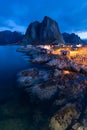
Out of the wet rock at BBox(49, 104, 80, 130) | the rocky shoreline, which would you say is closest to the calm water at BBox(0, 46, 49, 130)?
the wet rock at BBox(49, 104, 80, 130)

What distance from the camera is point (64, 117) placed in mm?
25250

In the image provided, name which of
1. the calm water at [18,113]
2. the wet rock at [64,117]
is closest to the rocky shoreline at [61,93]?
the wet rock at [64,117]

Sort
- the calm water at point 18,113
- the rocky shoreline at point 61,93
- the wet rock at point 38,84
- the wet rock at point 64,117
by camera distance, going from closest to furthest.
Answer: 1. the wet rock at point 64,117
2. the calm water at point 18,113
3. the rocky shoreline at point 61,93
4. the wet rock at point 38,84

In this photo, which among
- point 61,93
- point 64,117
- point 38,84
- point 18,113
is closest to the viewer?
point 64,117

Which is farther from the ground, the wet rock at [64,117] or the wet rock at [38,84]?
the wet rock at [38,84]

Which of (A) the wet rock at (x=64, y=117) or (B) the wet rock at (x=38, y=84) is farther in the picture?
(B) the wet rock at (x=38, y=84)

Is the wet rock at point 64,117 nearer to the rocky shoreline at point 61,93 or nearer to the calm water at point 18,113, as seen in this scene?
the rocky shoreline at point 61,93

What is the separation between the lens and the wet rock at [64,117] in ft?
78.1

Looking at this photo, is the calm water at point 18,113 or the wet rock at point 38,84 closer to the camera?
the calm water at point 18,113

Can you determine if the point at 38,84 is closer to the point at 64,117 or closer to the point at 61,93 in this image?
the point at 61,93

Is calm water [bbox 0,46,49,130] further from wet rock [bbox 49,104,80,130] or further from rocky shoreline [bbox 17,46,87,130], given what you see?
rocky shoreline [bbox 17,46,87,130]

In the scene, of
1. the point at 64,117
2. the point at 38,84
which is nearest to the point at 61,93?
the point at 38,84

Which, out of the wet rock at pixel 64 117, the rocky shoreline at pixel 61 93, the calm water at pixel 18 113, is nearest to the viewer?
the wet rock at pixel 64 117

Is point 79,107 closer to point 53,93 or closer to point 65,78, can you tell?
point 53,93
